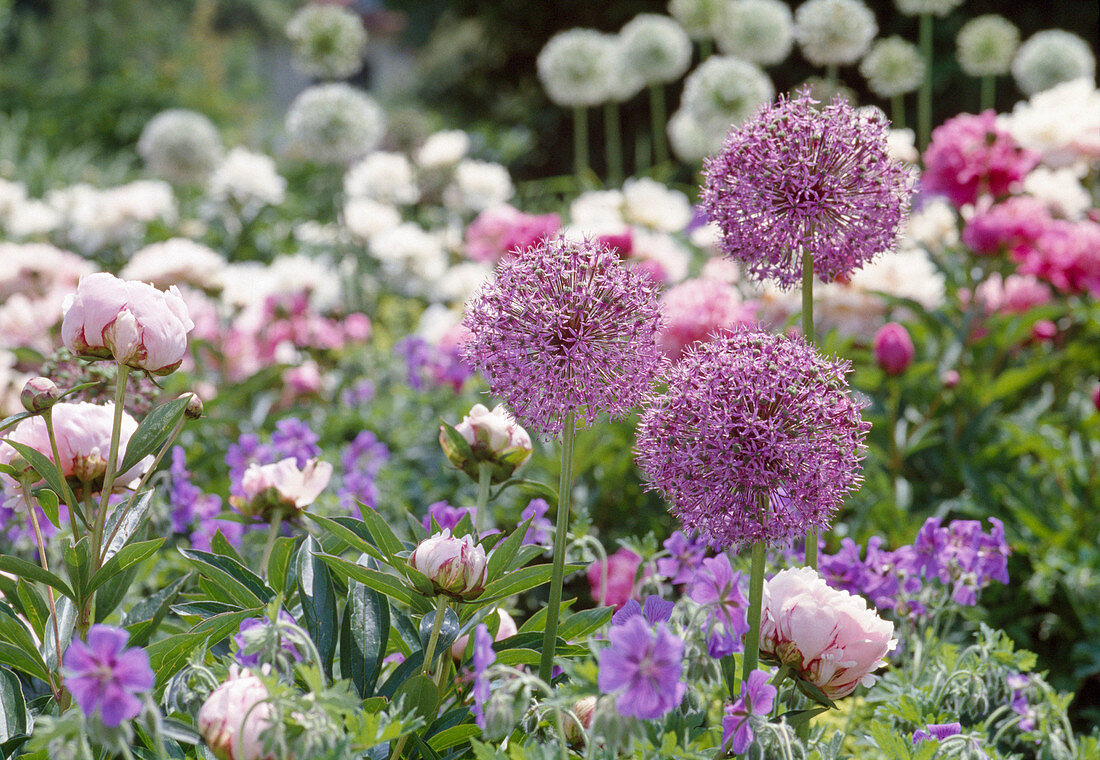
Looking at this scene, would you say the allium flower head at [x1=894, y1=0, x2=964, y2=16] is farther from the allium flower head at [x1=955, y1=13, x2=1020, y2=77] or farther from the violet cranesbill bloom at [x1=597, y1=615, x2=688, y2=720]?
the violet cranesbill bloom at [x1=597, y1=615, x2=688, y2=720]

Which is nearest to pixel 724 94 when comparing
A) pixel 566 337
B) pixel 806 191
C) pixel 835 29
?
pixel 835 29

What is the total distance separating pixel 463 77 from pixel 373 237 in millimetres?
8027

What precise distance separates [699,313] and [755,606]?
1.42 meters

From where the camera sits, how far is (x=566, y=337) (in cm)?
107

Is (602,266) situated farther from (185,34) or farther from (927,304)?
(185,34)

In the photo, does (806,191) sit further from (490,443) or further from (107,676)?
(107,676)

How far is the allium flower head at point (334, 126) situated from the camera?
4598 mm

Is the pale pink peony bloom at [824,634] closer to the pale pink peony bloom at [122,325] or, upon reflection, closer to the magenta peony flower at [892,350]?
the pale pink peony bloom at [122,325]

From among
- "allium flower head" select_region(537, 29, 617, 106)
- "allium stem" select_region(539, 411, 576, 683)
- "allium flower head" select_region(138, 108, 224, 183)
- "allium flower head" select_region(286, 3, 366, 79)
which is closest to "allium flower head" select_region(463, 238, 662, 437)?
"allium stem" select_region(539, 411, 576, 683)

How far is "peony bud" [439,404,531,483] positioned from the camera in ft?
4.38

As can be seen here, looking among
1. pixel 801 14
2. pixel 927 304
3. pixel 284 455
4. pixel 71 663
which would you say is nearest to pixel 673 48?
pixel 801 14

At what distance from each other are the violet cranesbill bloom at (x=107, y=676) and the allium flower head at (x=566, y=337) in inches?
18.3

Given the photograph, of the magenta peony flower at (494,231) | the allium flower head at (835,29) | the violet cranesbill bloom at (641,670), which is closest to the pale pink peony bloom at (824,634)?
the violet cranesbill bloom at (641,670)

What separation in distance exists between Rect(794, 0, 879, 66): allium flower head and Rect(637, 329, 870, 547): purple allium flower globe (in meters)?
3.39
